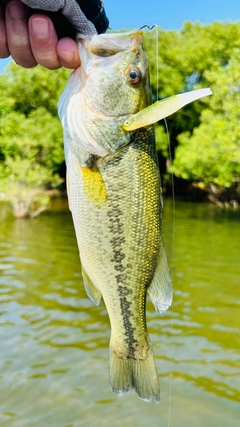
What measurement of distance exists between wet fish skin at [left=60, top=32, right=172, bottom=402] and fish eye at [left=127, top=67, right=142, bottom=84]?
0.07 ft

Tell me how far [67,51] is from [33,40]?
14cm

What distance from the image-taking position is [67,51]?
2045 mm

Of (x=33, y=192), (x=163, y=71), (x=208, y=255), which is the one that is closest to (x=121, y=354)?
(x=208, y=255)

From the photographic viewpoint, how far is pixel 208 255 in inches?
533

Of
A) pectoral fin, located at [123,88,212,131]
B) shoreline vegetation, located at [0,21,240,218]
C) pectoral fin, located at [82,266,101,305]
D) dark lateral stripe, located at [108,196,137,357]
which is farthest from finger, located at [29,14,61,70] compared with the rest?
shoreline vegetation, located at [0,21,240,218]

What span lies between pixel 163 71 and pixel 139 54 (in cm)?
3428

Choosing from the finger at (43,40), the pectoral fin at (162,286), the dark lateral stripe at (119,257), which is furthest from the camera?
the pectoral fin at (162,286)

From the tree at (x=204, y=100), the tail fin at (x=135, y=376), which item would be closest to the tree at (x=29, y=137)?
the tree at (x=204, y=100)

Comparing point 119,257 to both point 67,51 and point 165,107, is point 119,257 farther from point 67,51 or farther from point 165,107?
point 67,51

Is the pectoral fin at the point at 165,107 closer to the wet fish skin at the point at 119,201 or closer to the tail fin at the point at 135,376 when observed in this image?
the wet fish skin at the point at 119,201

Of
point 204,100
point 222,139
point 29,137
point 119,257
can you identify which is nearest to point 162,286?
point 119,257

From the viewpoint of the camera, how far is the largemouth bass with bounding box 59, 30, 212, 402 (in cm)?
213

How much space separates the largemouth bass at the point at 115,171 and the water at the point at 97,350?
3.00 meters

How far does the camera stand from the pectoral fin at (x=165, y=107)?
1.79 m
